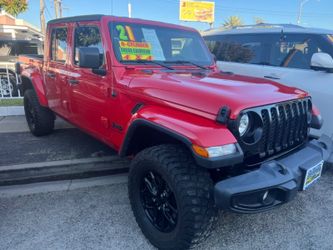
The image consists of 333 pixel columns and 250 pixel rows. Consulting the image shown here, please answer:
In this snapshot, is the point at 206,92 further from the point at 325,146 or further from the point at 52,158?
the point at 52,158

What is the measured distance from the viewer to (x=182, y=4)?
34688 mm

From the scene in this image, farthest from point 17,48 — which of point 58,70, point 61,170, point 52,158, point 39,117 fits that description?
point 61,170

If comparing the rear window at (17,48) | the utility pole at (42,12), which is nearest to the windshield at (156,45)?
the rear window at (17,48)

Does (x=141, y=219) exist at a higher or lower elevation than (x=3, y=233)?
higher

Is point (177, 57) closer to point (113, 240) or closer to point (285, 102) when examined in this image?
point (285, 102)

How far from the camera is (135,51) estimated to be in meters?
3.07

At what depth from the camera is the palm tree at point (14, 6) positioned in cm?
1575

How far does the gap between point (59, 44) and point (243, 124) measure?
2.94 meters

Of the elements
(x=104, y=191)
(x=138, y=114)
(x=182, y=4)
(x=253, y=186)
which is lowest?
(x=104, y=191)

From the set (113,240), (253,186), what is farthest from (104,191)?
(253,186)

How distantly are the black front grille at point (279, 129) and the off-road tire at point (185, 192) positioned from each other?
406 mm

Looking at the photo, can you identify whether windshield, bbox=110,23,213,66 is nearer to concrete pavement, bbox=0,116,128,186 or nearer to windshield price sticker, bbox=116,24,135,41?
windshield price sticker, bbox=116,24,135,41

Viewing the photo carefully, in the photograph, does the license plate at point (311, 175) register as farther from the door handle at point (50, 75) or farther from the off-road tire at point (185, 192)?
the door handle at point (50, 75)

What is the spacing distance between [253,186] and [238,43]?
381 cm
